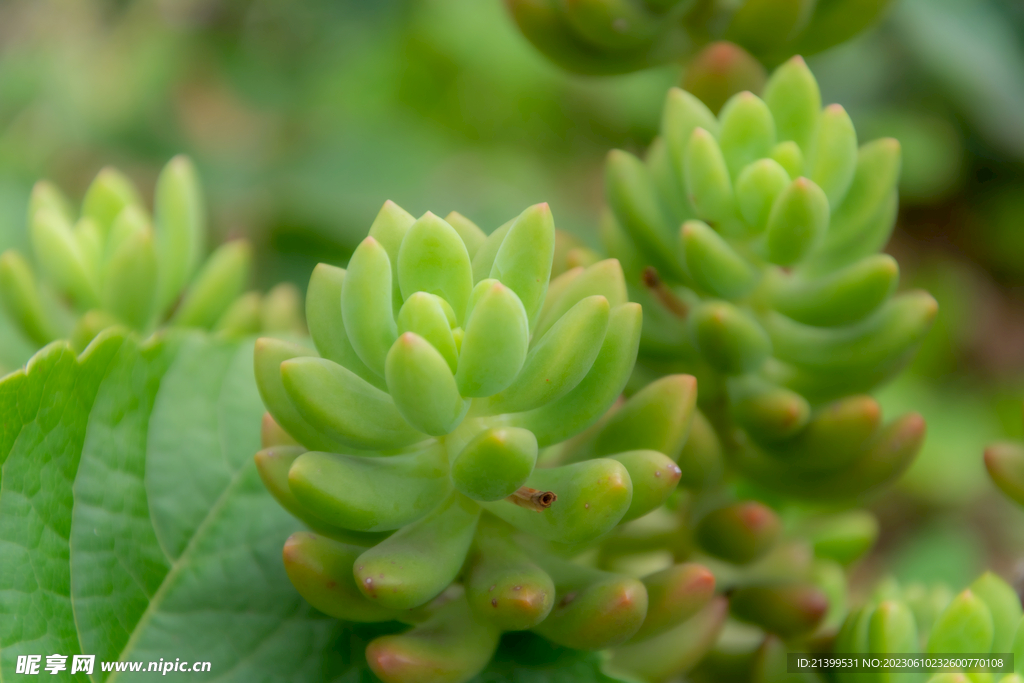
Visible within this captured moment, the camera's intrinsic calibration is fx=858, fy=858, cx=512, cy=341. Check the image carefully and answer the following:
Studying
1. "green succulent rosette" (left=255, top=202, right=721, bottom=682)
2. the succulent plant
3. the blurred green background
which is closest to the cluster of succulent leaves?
the succulent plant

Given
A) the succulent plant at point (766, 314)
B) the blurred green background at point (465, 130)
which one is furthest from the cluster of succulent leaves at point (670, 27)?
the blurred green background at point (465, 130)

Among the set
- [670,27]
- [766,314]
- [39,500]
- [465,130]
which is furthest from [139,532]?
[465,130]

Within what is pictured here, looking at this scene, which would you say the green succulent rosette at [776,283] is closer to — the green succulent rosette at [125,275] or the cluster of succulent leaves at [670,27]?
the cluster of succulent leaves at [670,27]

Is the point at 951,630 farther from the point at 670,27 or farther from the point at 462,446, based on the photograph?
the point at 670,27

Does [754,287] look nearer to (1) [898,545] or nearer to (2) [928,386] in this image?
(1) [898,545]

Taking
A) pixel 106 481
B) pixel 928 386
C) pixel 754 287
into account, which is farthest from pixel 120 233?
pixel 928 386

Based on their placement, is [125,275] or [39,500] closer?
[39,500]
